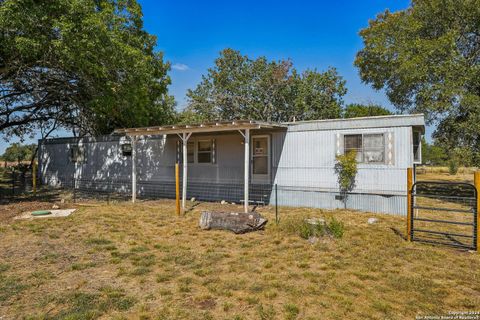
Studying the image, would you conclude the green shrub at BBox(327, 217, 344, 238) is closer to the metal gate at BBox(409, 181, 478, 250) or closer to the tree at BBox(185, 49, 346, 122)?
the metal gate at BBox(409, 181, 478, 250)

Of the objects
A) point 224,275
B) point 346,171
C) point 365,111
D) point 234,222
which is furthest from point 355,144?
point 365,111

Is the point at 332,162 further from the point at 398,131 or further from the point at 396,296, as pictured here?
the point at 396,296

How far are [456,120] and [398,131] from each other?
6.21 metres

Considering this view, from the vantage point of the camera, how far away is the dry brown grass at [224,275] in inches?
151

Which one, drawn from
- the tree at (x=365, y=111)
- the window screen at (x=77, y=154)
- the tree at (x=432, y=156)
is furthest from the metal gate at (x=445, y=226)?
the tree at (x=432, y=156)

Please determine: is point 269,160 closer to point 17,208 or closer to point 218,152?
point 218,152

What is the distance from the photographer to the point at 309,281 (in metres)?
4.65

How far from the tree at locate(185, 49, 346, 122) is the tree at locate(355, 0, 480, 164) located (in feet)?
28.5

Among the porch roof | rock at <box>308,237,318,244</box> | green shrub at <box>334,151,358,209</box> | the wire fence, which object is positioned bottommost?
rock at <box>308,237,318,244</box>

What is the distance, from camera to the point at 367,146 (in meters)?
9.87

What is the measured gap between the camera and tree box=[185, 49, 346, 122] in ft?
83.6

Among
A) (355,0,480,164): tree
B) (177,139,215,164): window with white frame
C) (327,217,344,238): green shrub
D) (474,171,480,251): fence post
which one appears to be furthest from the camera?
(177,139,215,164): window with white frame

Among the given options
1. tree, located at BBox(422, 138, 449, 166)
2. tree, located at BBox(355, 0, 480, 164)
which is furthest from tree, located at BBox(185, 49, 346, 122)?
tree, located at BBox(422, 138, 449, 166)

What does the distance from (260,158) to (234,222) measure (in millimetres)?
4570
